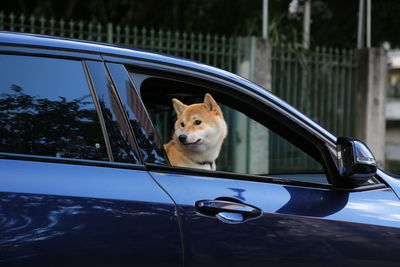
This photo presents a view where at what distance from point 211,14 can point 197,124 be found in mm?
14025

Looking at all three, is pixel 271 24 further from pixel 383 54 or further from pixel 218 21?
pixel 218 21

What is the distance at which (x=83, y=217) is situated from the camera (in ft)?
5.97

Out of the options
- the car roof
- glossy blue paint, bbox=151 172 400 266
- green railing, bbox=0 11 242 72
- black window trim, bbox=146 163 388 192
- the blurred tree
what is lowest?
glossy blue paint, bbox=151 172 400 266

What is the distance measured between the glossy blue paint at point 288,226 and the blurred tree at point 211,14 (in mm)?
12528

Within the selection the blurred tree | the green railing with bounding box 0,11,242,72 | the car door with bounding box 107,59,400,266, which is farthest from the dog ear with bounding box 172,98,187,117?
the blurred tree

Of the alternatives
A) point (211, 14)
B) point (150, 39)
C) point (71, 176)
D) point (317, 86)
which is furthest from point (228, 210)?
point (211, 14)

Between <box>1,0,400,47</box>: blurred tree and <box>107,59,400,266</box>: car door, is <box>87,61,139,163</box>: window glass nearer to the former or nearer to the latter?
<box>107,59,400,266</box>: car door

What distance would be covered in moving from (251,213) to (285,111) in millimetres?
505

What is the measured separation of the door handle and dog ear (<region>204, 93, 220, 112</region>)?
2.66 ft

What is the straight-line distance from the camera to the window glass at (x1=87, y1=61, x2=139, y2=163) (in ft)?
6.65

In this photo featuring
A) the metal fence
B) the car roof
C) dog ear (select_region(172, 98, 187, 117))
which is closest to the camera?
the car roof

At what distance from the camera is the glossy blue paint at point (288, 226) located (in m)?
2.02

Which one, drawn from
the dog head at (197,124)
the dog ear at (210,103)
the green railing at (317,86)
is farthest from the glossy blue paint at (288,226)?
the green railing at (317,86)

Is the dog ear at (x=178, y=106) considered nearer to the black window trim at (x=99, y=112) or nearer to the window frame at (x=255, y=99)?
the window frame at (x=255, y=99)
